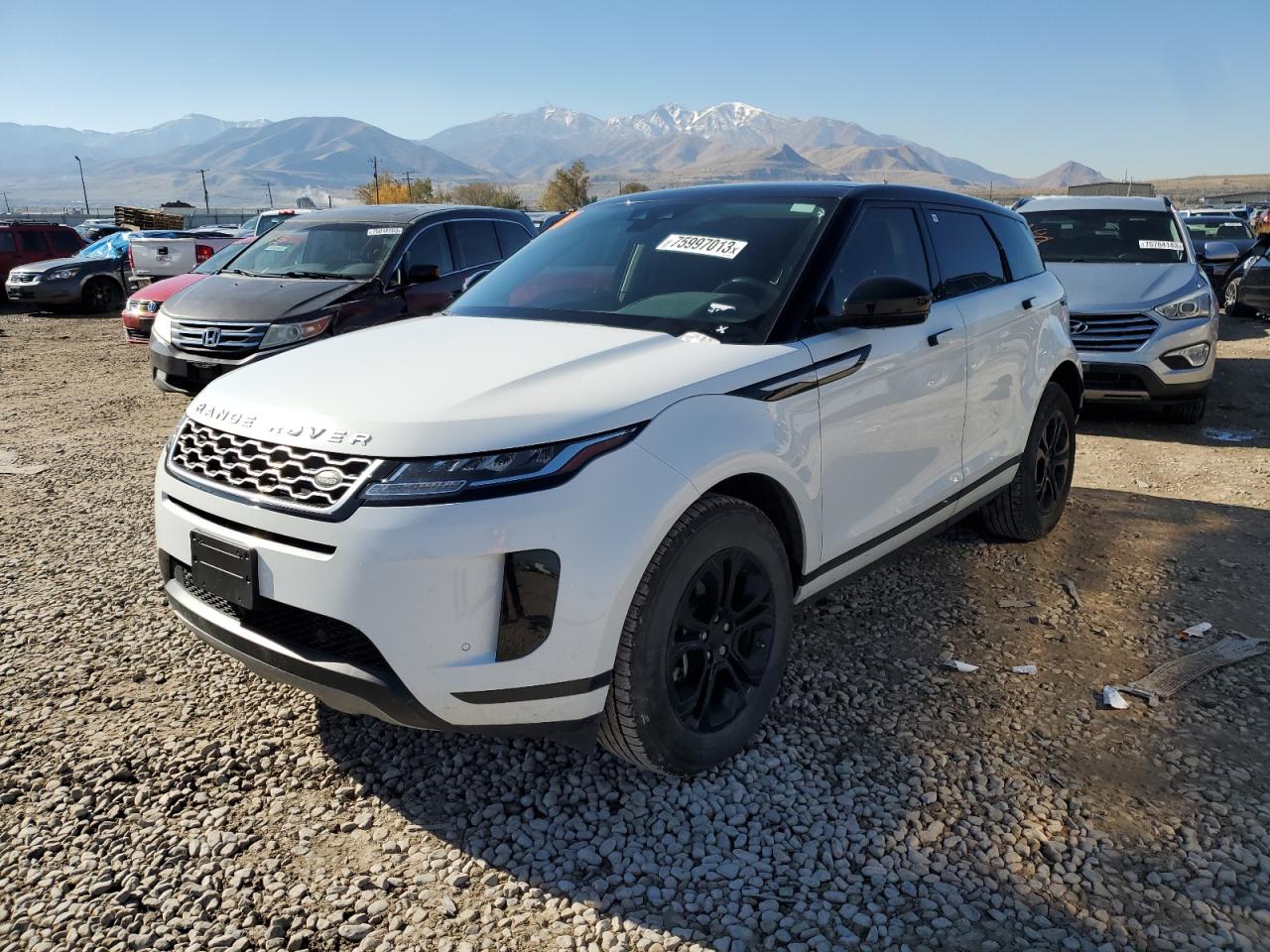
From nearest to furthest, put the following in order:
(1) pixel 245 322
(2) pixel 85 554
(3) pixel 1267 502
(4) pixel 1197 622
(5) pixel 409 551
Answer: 1. (5) pixel 409 551
2. (4) pixel 1197 622
3. (2) pixel 85 554
4. (3) pixel 1267 502
5. (1) pixel 245 322

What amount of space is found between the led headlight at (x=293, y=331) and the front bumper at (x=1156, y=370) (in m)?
6.05

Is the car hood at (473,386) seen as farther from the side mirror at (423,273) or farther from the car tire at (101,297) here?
the car tire at (101,297)

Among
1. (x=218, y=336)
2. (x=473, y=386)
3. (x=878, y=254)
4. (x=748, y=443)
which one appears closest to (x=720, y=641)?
(x=748, y=443)

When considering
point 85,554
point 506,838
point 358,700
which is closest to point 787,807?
point 506,838

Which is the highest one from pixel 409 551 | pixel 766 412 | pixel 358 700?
pixel 766 412

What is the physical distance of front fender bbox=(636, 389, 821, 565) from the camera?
8.29 ft

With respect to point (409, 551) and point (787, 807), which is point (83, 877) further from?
point (787, 807)

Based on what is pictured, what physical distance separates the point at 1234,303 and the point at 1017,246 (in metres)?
12.4

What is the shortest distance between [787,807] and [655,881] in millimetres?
495

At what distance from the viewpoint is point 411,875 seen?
2.51m

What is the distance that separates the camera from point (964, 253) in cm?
426

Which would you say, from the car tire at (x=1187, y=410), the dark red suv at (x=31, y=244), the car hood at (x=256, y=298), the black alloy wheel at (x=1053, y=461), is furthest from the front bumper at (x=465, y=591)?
the dark red suv at (x=31, y=244)

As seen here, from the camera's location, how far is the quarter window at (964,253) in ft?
13.3

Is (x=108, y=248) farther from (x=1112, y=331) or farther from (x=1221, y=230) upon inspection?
(x=1221, y=230)
